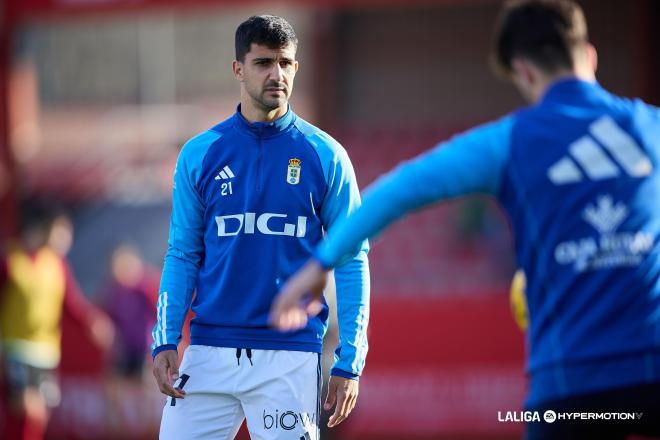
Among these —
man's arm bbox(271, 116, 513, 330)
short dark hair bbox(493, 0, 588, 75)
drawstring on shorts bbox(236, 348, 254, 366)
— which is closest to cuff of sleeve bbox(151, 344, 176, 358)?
drawstring on shorts bbox(236, 348, 254, 366)

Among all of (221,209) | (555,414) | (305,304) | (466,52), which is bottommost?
(555,414)

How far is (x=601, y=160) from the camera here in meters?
2.86

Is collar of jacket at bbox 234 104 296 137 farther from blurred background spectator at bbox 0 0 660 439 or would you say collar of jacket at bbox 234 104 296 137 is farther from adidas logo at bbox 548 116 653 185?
blurred background spectator at bbox 0 0 660 439

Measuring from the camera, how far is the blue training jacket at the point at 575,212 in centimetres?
285

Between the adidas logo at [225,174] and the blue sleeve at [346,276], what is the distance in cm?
36

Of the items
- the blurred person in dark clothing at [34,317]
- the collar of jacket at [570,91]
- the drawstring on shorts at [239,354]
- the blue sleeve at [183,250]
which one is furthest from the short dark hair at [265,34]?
the blurred person in dark clothing at [34,317]

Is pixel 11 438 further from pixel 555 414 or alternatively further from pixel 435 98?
pixel 555 414

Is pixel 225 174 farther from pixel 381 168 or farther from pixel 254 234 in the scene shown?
pixel 381 168

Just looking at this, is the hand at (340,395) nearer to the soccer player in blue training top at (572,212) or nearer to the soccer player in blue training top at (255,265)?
the soccer player in blue training top at (255,265)

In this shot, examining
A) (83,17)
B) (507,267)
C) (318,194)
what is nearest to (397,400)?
(507,267)

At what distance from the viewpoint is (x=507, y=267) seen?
42.0ft

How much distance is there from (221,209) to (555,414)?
1.79 metres

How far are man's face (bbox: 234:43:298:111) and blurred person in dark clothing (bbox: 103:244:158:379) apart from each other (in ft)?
24.7

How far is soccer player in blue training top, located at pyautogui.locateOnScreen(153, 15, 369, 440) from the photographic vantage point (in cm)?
417
